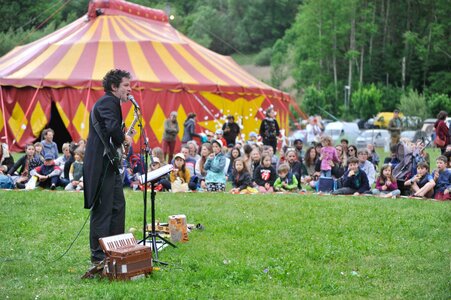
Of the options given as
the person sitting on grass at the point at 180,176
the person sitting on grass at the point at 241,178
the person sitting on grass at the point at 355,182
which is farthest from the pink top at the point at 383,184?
the person sitting on grass at the point at 180,176

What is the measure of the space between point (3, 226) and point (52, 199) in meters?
1.90

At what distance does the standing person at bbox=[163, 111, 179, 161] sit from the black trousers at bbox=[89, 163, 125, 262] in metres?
9.58

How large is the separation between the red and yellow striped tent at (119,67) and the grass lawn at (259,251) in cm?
772

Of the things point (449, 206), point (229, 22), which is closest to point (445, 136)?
point (449, 206)

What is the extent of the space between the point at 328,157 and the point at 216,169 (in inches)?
86.0

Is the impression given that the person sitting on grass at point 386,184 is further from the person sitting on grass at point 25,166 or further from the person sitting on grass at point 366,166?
the person sitting on grass at point 25,166

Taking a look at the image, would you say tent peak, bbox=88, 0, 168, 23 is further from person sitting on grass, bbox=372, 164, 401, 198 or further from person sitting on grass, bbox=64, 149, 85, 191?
person sitting on grass, bbox=372, 164, 401, 198

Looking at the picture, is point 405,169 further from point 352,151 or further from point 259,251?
point 259,251

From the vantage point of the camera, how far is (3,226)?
26.2ft

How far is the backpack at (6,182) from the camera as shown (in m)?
11.6

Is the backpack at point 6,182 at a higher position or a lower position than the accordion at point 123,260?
higher

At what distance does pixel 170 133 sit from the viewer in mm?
15648

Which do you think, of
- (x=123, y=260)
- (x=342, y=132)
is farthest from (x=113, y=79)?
(x=342, y=132)

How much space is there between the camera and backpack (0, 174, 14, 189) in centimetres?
1156
